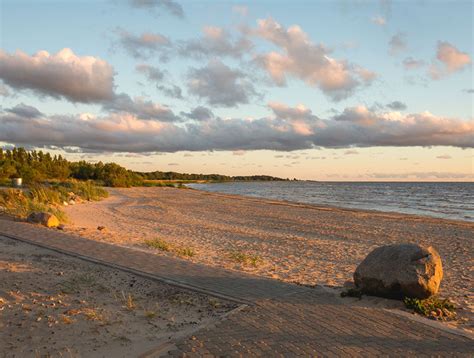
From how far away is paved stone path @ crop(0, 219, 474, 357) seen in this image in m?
4.72

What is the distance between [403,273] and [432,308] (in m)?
0.66

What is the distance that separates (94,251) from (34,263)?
5.35ft

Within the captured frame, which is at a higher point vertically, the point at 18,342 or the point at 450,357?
the point at 450,357

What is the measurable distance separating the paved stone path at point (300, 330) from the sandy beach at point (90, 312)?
441 mm

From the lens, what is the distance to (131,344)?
16.8ft

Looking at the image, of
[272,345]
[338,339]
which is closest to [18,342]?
[272,345]

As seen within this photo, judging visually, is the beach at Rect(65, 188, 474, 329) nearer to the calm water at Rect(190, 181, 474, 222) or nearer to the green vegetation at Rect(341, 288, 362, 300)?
the green vegetation at Rect(341, 288, 362, 300)

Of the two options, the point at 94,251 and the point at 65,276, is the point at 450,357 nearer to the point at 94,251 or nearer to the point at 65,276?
the point at 65,276

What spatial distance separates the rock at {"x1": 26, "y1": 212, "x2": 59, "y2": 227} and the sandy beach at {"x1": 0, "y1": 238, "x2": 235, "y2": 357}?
6.66 metres

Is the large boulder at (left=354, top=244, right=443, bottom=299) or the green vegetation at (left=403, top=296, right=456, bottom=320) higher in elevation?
the large boulder at (left=354, top=244, right=443, bottom=299)

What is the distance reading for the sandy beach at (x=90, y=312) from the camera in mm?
5039

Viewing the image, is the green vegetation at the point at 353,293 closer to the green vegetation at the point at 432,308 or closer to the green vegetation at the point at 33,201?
the green vegetation at the point at 432,308

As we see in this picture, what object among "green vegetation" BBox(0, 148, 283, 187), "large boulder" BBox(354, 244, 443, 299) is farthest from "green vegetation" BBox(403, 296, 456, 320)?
"green vegetation" BBox(0, 148, 283, 187)

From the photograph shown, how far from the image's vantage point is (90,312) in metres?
5.99
